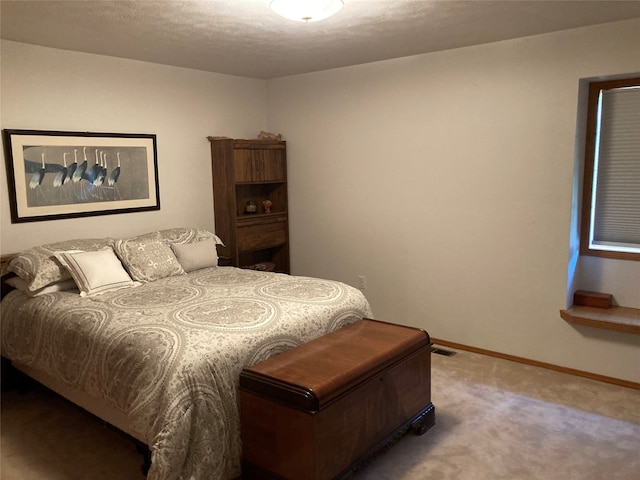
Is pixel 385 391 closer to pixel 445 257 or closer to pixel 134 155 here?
pixel 445 257

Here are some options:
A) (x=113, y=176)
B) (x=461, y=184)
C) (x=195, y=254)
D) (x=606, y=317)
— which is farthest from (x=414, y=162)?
(x=113, y=176)

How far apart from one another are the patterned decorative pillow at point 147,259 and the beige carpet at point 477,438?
95 cm

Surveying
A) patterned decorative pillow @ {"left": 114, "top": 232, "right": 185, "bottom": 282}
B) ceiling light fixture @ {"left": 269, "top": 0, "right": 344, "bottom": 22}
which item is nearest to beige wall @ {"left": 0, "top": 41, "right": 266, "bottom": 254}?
patterned decorative pillow @ {"left": 114, "top": 232, "right": 185, "bottom": 282}

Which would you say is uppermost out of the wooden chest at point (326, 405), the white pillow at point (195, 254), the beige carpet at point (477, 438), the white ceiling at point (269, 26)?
the white ceiling at point (269, 26)

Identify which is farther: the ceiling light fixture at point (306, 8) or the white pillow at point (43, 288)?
the white pillow at point (43, 288)

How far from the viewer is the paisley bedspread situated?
2.15 m

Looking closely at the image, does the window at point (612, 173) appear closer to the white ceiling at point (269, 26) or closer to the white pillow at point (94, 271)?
the white ceiling at point (269, 26)

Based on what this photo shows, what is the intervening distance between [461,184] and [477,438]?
76.3 inches

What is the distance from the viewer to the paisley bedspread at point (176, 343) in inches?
84.5

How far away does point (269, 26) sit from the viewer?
3096 millimetres

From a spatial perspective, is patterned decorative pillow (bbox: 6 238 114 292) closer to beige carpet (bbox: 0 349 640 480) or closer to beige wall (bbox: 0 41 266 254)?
beige wall (bbox: 0 41 266 254)

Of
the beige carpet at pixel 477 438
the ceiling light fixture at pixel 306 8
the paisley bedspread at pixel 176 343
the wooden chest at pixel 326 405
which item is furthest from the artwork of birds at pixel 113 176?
the wooden chest at pixel 326 405

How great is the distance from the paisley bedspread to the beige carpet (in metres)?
0.37

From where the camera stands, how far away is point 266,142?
4.76 meters
